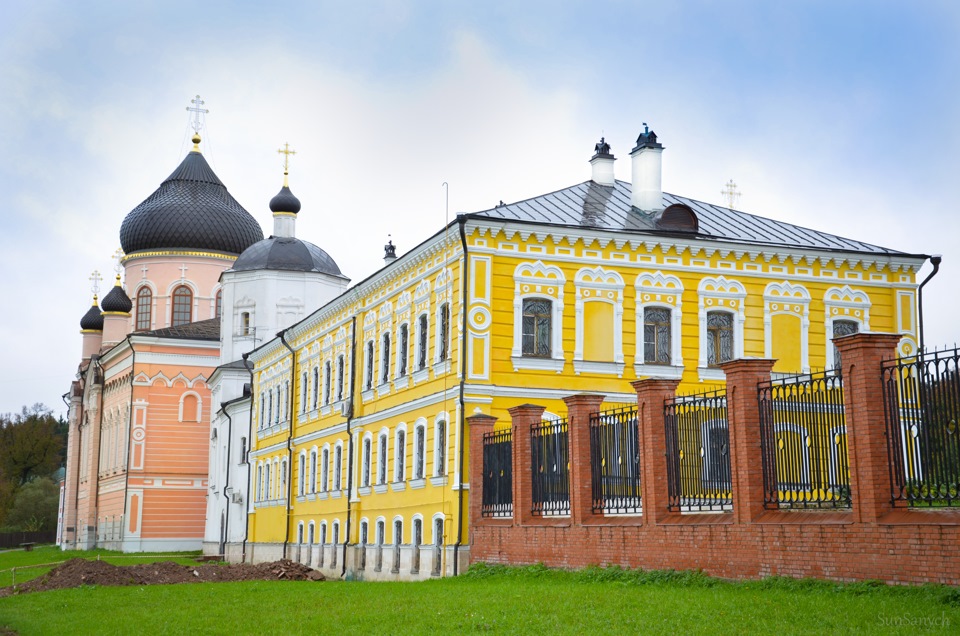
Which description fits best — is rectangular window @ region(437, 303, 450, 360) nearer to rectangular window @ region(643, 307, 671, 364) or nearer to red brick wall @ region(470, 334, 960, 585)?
rectangular window @ region(643, 307, 671, 364)

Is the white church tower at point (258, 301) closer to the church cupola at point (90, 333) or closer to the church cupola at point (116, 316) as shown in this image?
the church cupola at point (116, 316)

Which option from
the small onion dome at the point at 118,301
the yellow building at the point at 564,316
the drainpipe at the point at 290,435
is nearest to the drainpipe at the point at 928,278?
the yellow building at the point at 564,316

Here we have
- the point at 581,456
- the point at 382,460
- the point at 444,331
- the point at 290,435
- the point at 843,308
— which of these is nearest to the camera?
the point at 581,456

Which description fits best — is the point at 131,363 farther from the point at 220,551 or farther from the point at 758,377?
the point at 758,377

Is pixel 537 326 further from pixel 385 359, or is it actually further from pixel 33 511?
pixel 33 511

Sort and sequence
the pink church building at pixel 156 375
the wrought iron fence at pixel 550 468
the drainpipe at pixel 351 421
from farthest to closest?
the pink church building at pixel 156 375 → the drainpipe at pixel 351 421 → the wrought iron fence at pixel 550 468

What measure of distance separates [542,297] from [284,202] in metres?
27.9

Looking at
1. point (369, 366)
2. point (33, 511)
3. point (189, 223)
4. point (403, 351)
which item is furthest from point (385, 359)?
point (33, 511)

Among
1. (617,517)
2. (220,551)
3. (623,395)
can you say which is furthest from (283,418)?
(617,517)

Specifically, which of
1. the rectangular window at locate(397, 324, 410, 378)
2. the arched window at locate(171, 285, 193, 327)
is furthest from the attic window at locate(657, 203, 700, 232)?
the arched window at locate(171, 285, 193, 327)

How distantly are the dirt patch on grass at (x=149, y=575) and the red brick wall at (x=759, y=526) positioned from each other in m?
10.6

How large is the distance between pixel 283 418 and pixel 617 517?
82.3ft

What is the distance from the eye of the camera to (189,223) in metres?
65.5

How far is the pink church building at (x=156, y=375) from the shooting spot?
2287 inches
